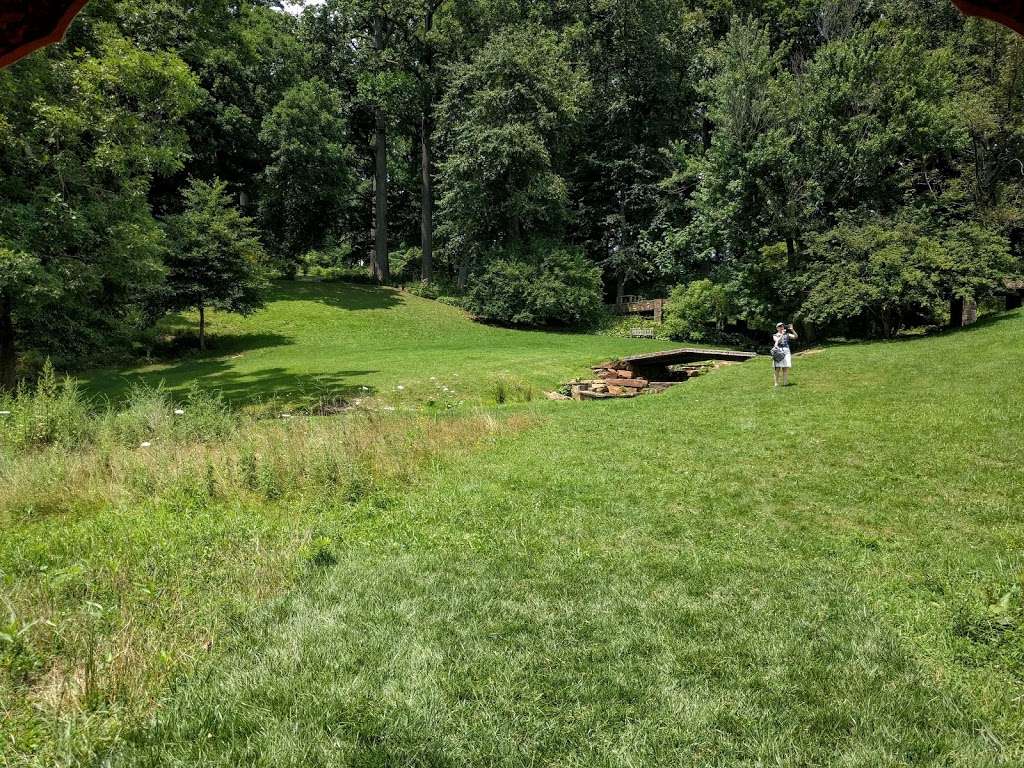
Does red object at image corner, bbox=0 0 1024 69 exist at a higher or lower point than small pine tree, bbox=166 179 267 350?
lower

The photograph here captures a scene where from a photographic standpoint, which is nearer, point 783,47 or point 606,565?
point 606,565

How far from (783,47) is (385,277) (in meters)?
27.8

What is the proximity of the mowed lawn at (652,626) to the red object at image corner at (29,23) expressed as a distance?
3.17m

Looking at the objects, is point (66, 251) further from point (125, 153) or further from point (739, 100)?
point (739, 100)

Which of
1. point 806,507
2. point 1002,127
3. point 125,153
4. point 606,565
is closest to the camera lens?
point 606,565

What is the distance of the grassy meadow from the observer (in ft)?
9.01

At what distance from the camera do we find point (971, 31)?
984 inches

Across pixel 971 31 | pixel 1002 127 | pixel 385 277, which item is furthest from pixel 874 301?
pixel 385 277

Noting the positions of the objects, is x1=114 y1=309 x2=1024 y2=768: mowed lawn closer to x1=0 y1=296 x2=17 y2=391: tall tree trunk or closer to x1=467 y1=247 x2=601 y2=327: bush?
x1=0 y1=296 x2=17 y2=391: tall tree trunk

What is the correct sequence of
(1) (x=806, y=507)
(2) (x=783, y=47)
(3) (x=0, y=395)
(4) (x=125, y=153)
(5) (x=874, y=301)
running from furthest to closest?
(2) (x=783, y=47) < (5) (x=874, y=301) < (4) (x=125, y=153) < (3) (x=0, y=395) < (1) (x=806, y=507)

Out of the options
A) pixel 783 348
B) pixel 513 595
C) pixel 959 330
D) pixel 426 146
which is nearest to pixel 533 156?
pixel 426 146

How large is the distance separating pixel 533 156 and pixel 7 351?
25800 millimetres

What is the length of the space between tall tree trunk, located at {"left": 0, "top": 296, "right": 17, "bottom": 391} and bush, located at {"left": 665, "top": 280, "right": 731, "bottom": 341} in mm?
26015

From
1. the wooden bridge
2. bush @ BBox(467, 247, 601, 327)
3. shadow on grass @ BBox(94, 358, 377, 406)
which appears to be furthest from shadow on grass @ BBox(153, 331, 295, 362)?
the wooden bridge
